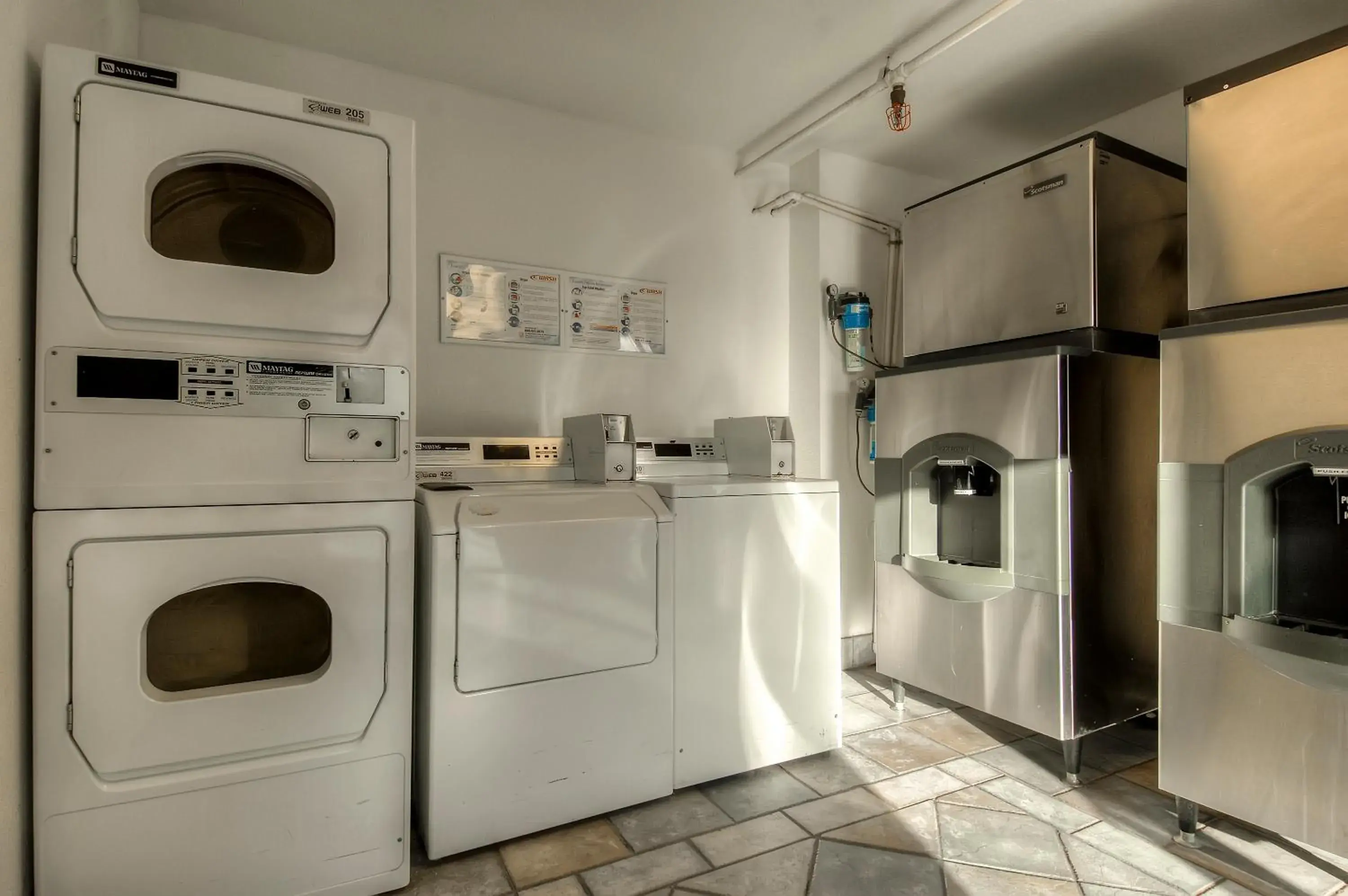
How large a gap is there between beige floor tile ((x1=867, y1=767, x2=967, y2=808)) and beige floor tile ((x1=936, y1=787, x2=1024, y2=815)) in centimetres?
2

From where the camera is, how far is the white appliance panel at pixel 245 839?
1.26 m

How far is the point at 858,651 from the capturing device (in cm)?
311

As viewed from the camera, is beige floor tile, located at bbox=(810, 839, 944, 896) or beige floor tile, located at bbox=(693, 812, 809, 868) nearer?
beige floor tile, located at bbox=(810, 839, 944, 896)

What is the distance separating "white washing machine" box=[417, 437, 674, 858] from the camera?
62.2 inches

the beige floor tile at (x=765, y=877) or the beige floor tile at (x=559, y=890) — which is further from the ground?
the beige floor tile at (x=765, y=877)

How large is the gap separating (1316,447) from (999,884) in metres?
1.19

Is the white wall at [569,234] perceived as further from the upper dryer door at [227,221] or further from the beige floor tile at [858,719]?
the beige floor tile at [858,719]

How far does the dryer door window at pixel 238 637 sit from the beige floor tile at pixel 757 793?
1151 mm

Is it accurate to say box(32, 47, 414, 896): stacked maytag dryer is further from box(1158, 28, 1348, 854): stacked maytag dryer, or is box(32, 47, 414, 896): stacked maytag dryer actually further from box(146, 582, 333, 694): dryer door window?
box(1158, 28, 1348, 854): stacked maytag dryer

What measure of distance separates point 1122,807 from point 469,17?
3071mm

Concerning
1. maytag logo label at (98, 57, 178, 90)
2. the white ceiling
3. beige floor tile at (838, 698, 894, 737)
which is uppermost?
the white ceiling

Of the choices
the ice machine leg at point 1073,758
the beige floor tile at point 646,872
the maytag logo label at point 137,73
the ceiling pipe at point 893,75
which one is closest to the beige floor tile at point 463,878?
the beige floor tile at point 646,872

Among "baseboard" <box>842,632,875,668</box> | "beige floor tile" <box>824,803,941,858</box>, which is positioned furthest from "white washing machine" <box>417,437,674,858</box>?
"baseboard" <box>842,632,875,668</box>

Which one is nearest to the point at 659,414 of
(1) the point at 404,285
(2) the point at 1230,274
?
(1) the point at 404,285
